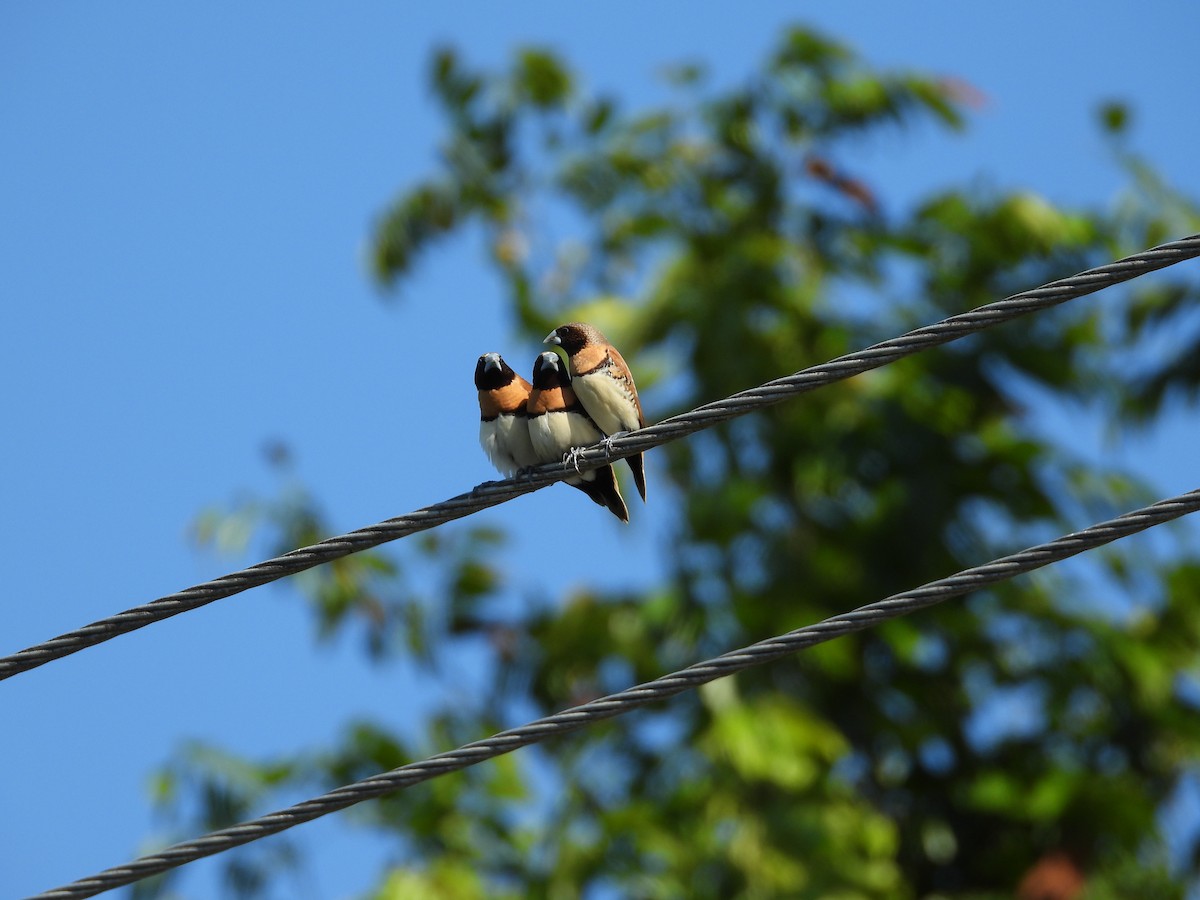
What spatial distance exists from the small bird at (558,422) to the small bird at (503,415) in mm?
61

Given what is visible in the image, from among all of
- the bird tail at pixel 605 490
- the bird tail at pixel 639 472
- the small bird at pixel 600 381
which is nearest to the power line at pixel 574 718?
the small bird at pixel 600 381

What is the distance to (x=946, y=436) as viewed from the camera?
11641mm

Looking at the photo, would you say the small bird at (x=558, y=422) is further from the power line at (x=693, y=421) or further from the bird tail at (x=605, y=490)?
the power line at (x=693, y=421)

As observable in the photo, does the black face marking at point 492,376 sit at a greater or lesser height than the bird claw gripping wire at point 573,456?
greater

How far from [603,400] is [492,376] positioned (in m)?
0.54

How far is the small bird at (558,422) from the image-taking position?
6004 millimetres

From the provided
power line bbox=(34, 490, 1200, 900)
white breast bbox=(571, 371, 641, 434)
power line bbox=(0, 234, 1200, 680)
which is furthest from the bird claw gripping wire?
power line bbox=(34, 490, 1200, 900)

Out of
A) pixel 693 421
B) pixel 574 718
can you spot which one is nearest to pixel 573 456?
pixel 693 421

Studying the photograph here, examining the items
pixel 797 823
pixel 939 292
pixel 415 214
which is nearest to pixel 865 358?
pixel 797 823

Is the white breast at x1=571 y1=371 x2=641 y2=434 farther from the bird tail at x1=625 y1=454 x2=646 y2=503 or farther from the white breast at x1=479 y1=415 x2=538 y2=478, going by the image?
the bird tail at x1=625 y1=454 x2=646 y2=503

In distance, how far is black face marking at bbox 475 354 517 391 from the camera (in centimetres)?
634

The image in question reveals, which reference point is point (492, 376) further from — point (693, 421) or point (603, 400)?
point (693, 421)

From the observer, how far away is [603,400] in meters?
6.09

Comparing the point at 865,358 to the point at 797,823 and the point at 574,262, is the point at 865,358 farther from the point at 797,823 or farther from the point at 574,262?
the point at 574,262
